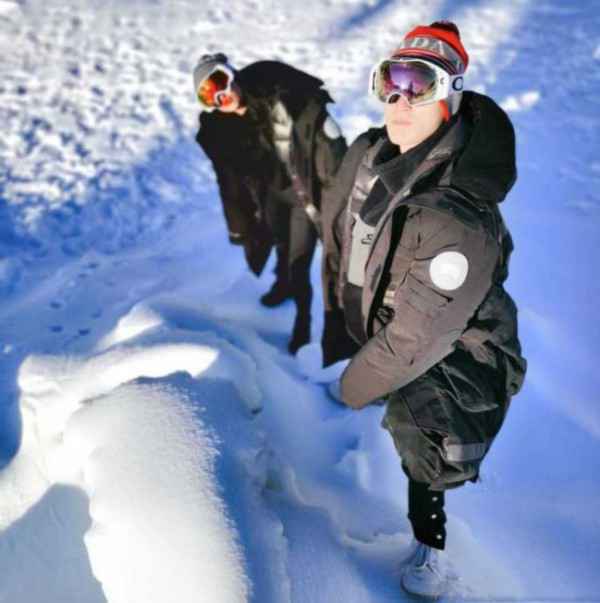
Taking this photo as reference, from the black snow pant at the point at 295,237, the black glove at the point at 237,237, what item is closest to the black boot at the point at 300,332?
the black snow pant at the point at 295,237

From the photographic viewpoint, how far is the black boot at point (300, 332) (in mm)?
2748

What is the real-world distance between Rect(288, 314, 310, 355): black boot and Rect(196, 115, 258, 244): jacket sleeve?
537 millimetres

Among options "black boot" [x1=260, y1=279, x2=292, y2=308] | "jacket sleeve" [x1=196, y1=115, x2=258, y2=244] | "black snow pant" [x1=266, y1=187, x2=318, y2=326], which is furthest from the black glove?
"black boot" [x1=260, y1=279, x2=292, y2=308]

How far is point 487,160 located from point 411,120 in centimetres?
25

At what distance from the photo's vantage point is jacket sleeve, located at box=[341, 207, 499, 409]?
3.92 ft

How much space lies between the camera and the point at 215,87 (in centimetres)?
227

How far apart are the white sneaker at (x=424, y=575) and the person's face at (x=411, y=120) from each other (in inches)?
46.6

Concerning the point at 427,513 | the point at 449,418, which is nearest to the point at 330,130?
the point at 449,418

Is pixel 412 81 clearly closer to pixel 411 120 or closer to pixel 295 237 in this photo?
pixel 411 120

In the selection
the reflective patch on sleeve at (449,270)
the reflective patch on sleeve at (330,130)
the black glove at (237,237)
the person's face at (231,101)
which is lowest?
the black glove at (237,237)

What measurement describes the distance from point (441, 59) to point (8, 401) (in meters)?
2.17

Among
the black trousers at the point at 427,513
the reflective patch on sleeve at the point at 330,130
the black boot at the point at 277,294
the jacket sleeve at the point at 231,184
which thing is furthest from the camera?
the black boot at the point at 277,294

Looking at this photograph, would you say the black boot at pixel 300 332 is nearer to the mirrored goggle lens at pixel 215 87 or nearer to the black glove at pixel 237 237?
the black glove at pixel 237 237

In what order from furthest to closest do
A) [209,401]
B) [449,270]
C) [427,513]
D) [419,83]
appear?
[209,401] < [427,513] < [419,83] < [449,270]
